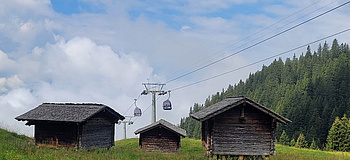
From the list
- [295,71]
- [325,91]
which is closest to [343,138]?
[325,91]

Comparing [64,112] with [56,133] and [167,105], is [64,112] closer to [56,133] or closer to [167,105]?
[56,133]

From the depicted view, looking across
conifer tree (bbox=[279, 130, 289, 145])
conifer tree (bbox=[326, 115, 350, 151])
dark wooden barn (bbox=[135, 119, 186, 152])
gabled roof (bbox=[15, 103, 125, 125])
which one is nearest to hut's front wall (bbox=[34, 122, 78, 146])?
gabled roof (bbox=[15, 103, 125, 125])

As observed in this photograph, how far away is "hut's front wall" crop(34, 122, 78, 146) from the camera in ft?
83.6

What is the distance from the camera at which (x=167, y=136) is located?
92.4 feet

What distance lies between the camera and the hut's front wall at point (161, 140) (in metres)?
28.1

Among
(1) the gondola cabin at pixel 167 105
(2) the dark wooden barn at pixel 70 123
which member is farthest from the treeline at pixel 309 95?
(2) the dark wooden barn at pixel 70 123

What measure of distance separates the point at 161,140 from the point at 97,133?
526 centimetres

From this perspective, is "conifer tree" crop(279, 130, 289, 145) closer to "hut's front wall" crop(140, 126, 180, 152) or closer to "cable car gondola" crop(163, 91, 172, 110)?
"cable car gondola" crop(163, 91, 172, 110)

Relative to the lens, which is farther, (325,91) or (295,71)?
(295,71)

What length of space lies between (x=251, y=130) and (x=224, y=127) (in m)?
1.81

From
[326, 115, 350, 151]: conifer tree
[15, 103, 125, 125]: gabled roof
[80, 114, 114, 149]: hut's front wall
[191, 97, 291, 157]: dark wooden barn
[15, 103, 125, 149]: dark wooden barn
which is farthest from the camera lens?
[326, 115, 350, 151]: conifer tree

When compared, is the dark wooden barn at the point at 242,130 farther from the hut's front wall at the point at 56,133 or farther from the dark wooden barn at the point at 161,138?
the hut's front wall at the point at 56,133

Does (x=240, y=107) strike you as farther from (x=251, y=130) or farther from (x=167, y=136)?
(x=167, y=136)

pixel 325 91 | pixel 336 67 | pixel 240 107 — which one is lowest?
pixel 240 107
